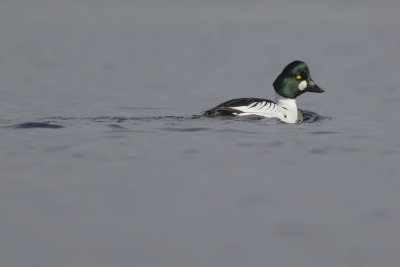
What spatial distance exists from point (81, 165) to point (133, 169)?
0.61 metres

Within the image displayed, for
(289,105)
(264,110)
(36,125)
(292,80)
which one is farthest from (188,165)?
(292,80)

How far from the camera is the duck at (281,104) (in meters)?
11.3

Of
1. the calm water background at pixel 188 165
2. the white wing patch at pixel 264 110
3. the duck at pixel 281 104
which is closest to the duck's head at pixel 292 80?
the duck at pixel 281 104

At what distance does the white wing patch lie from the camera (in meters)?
11.3

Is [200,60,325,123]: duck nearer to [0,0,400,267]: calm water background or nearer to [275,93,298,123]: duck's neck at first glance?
[275,93,298,123]: duck's neck

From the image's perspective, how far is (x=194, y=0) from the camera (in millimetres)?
37531

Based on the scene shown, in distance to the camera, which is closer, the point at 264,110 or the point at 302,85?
the point at 264,110

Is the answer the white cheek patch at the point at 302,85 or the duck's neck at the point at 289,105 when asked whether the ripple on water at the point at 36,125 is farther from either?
the white cheek patch at the point at 302,85

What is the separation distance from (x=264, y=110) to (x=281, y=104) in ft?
3.70

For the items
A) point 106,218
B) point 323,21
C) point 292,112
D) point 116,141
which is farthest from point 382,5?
point 106,218

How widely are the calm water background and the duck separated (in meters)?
0.34

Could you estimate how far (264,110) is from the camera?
37.9 ft

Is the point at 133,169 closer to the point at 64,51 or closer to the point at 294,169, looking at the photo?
the point at 294,169

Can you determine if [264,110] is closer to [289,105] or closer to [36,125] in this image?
[289,105]
